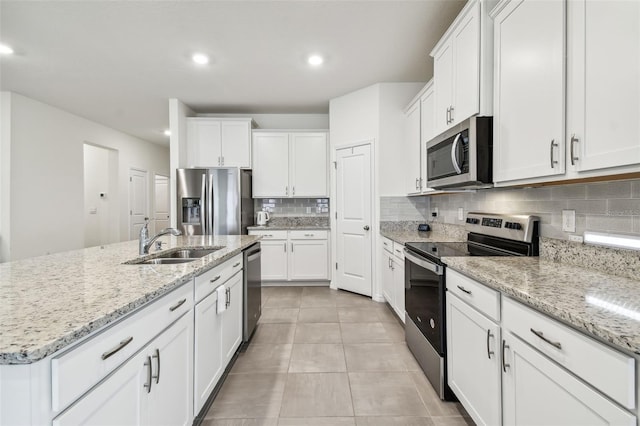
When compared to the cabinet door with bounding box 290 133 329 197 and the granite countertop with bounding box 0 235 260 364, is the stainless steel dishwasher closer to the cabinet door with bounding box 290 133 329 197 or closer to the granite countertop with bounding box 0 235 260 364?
the granite countertop with bounding box 0 235 260 364

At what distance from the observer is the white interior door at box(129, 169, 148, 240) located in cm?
666

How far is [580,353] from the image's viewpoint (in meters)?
0.85

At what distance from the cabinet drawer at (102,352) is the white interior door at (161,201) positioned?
789 centimetres

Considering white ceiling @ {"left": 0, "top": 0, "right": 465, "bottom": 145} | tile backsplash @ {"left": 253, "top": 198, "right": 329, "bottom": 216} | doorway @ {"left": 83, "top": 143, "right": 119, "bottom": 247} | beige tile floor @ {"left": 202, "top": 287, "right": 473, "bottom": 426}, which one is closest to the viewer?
beige tile floor @ {"left": 202, "top": 287, "right": 473, "bottom": 426}

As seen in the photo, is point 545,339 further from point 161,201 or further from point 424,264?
point 161,201

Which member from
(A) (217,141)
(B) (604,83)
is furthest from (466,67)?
(A) (217,141)

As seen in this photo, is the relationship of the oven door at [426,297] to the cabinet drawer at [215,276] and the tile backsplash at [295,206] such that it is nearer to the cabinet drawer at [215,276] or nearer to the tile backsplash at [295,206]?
the cabinet drawer at [215,276]

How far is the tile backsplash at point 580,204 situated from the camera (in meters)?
1.33

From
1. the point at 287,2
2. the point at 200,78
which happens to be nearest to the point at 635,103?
the point at 287,2

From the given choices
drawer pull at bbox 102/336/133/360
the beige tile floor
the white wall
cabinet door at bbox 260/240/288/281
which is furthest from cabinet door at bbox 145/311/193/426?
the white wall

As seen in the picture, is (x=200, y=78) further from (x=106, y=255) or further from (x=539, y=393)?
(x=539, y=393)

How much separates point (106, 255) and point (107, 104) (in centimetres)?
383

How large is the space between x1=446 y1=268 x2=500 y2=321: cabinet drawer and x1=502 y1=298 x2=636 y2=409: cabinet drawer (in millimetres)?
110

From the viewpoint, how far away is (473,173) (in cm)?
182
